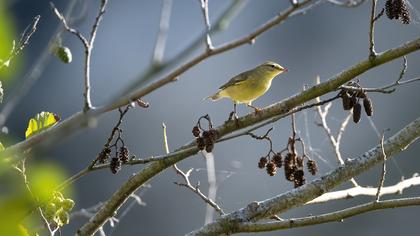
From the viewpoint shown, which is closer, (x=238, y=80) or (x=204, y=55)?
(x=204, y=55)

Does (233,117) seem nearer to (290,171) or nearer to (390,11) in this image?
(290,171)

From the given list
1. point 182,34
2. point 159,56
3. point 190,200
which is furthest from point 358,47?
point 159,56

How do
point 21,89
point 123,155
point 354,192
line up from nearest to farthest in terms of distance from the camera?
point 21,89 < point 123,155 < point 354,192

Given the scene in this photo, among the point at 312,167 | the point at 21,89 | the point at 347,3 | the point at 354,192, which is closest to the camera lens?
the point at 21,89

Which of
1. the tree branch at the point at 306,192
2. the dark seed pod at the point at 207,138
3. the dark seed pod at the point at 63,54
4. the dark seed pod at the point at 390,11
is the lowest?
the tree branch at the point at 306,192

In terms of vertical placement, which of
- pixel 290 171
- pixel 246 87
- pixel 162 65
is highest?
pixel 246 87

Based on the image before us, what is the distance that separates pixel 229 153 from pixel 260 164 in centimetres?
623

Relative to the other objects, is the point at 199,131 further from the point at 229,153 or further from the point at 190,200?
the point at 190,200

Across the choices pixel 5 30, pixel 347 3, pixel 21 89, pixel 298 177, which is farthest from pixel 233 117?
pixel 5 30

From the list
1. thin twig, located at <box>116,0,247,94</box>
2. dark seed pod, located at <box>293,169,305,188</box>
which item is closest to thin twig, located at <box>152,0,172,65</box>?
thin twig, located at <box>116,0,247,94</box>

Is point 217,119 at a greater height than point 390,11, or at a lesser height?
greater

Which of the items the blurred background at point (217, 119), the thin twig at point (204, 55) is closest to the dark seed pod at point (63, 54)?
the thin twig at point (204, 55)

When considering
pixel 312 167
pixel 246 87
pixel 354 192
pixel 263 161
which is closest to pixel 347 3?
pixel 263 161

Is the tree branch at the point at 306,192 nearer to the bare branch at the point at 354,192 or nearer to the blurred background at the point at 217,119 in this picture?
the bare branch at the point at 354,192
